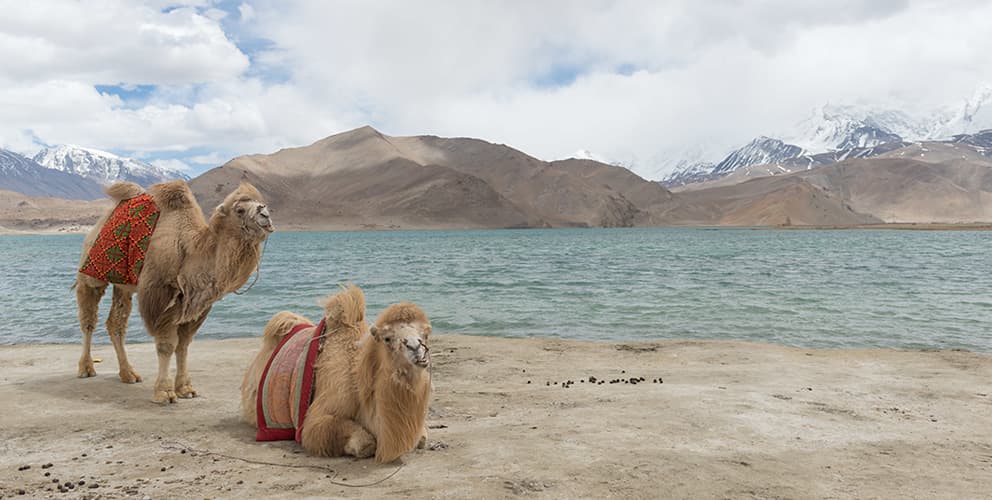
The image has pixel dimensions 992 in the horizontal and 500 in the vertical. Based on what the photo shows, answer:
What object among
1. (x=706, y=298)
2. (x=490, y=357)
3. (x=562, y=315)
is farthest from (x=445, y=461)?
(x=706, y=298)

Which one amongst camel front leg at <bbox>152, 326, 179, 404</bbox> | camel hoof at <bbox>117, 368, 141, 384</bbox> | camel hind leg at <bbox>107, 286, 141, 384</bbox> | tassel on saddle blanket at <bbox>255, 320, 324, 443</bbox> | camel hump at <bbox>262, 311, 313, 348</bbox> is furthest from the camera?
camel hoof at <bbox>117, 368, 141, 384</bbox>

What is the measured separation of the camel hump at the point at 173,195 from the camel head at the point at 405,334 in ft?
10.5

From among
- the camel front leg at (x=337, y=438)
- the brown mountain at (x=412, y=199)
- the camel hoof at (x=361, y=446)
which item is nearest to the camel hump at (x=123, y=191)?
the camel front leg at (x=337, y=438)

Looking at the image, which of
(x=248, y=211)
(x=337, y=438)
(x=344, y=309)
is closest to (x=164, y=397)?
(x=248, y=211)

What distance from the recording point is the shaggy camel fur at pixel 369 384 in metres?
4.01

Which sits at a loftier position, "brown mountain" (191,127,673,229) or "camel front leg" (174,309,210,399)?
"brown mountain" (191,127,673,229)

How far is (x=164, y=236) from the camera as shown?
600 cm

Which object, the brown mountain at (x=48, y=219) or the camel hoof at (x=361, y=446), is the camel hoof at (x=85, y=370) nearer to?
the camel hoof at (x=361, y=446)

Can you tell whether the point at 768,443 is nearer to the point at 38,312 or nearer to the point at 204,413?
the point at 204,413

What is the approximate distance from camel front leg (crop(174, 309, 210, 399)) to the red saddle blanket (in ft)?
2.33

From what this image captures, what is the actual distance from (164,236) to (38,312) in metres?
12.4

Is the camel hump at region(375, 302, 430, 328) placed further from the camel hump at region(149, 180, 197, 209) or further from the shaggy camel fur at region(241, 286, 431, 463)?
the camel hump at region(149, 180, 197, 209)

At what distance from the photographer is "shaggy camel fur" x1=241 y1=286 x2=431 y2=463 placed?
4.01m

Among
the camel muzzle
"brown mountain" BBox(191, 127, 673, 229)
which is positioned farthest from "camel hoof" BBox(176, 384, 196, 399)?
"brown mountain" BBox(191, 127, 673, 229)
